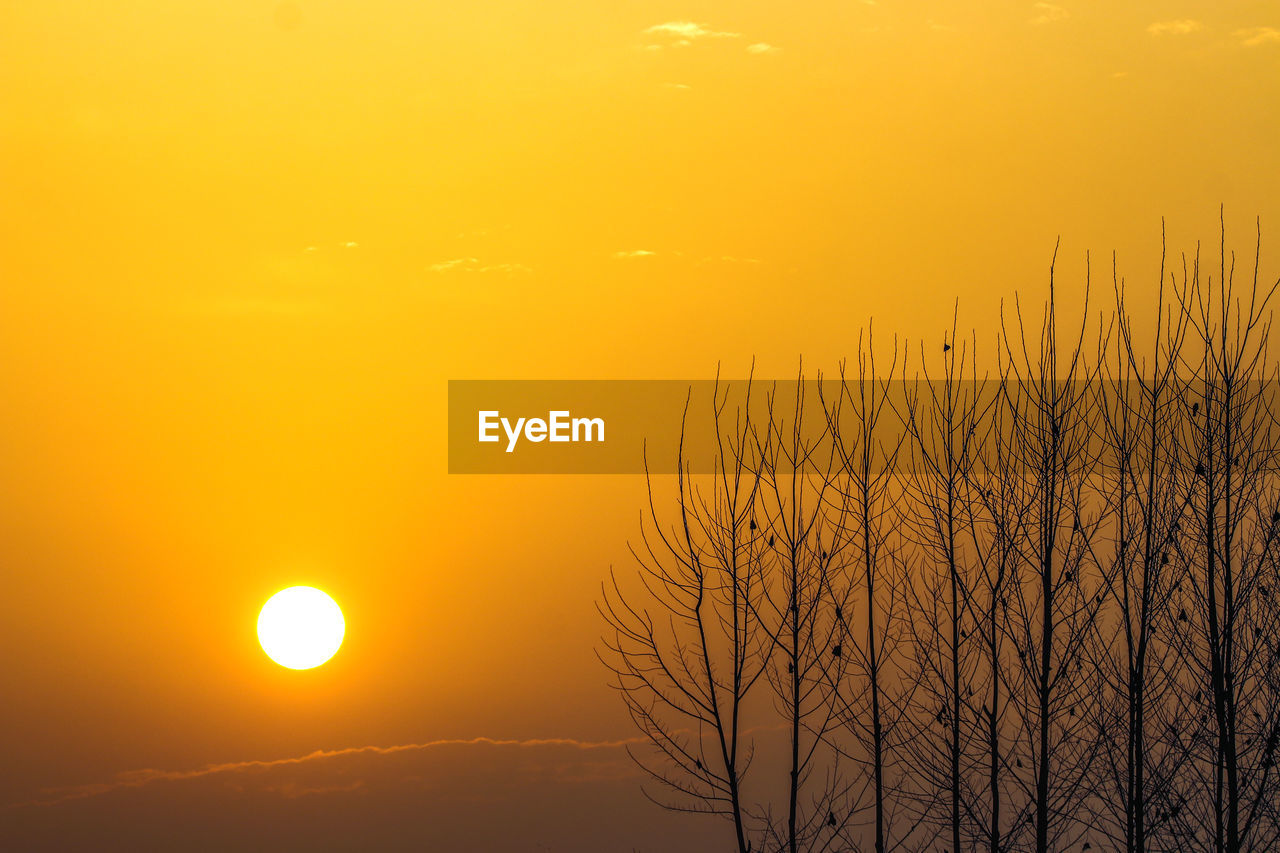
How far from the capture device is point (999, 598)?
857 cm

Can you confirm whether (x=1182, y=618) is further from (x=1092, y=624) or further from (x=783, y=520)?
(x=783, y=520)

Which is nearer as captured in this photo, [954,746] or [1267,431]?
[1267,431]

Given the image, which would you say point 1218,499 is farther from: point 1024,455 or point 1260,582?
point 1024,455

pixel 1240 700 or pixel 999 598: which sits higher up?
pixel 999 598

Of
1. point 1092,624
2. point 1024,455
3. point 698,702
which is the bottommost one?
point 698,702

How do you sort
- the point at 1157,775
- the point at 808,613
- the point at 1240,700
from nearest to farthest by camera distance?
the point at 1240,700 < the point at 1157,775 < the point at 808,613

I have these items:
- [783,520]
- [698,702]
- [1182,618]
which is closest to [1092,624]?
[1182,618]

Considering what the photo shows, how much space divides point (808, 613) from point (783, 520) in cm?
85

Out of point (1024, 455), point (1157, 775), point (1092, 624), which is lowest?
point (1157, 775)

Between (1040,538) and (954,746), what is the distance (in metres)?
2.05

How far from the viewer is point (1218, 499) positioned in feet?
26.1

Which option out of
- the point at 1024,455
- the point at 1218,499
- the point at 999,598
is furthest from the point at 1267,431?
the point at 999,598

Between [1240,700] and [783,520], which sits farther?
[783,520]

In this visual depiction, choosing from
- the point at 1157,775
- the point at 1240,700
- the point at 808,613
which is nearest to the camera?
the point at 1240,700
